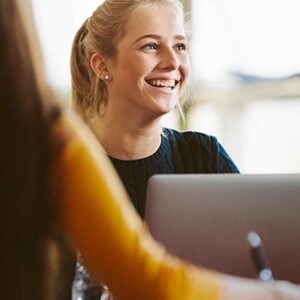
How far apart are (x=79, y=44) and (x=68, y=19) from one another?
41.0 inches

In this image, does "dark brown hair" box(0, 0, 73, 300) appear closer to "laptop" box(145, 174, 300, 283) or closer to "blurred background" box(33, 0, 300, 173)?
"laptop" box(145, 174, 300, 283)

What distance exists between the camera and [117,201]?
2.39ft

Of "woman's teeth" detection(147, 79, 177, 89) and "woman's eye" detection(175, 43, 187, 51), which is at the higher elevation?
"woman's eye" detection(175, 43, 187, 51)

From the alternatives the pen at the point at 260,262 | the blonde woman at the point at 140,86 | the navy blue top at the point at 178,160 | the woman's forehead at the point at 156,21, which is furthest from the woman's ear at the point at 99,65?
the pen at the point at 260,262

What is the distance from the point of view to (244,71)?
312 centimetres

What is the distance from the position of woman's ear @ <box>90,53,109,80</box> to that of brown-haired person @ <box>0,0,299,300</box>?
1.30 m

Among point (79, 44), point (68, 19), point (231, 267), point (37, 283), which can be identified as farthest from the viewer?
point (68, 19)

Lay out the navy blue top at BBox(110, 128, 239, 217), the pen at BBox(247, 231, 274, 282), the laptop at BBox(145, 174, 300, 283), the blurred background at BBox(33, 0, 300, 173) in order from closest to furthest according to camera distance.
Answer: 1. the pen at BBox(247, 231, 274, 282)
2. the laptop at BBox(145, 174, 300, 283)
3. the navy blue top at BBox(110, 128, 239, 217)
4. the blurred background at BBox(33, 0, 300, 173)

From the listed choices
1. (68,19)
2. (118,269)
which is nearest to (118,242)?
(118,269)

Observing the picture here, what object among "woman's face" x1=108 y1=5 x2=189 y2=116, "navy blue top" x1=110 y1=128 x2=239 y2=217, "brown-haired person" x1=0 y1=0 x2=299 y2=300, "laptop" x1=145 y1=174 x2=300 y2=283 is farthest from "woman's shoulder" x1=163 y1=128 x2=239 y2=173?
"brown-haired person" x1=0 y1=0 x2=299 y2=300

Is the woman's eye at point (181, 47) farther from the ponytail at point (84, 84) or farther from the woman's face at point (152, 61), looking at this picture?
the ponytail at point (84, 84)

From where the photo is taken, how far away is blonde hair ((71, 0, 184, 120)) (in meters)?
1.98

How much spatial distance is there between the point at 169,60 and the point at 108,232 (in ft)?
4.24

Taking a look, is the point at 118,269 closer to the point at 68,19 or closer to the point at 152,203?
the point at 152,203
